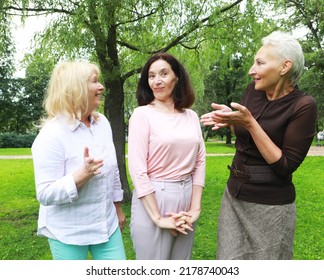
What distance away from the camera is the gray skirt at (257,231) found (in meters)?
2.21

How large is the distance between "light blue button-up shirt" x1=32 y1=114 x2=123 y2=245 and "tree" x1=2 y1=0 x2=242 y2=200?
10.3ft

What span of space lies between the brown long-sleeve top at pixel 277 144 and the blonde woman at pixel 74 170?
30.8 inches

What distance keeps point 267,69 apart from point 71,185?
123 cm

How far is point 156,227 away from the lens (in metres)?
2.23

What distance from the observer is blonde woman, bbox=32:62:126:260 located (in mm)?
2018

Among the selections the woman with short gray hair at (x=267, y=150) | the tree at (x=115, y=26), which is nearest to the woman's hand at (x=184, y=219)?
the woman with short gray hair at (x=267, y=150)

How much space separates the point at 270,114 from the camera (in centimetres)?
216

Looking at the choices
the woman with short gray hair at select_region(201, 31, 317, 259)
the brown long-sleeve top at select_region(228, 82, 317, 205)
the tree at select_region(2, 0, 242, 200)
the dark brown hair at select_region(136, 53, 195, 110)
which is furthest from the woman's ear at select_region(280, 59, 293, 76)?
the tree at select_region(2, 0, 242, 200)

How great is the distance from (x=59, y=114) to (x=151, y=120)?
516 millimetres

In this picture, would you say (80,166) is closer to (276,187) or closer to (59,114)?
(59,114)

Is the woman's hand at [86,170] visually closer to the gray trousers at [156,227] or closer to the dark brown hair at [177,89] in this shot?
the gray trousers at [156,227]

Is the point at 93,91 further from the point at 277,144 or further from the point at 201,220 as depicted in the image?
the point at 201,220

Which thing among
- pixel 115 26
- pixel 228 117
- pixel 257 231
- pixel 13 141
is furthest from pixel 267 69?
pixel 13 141
